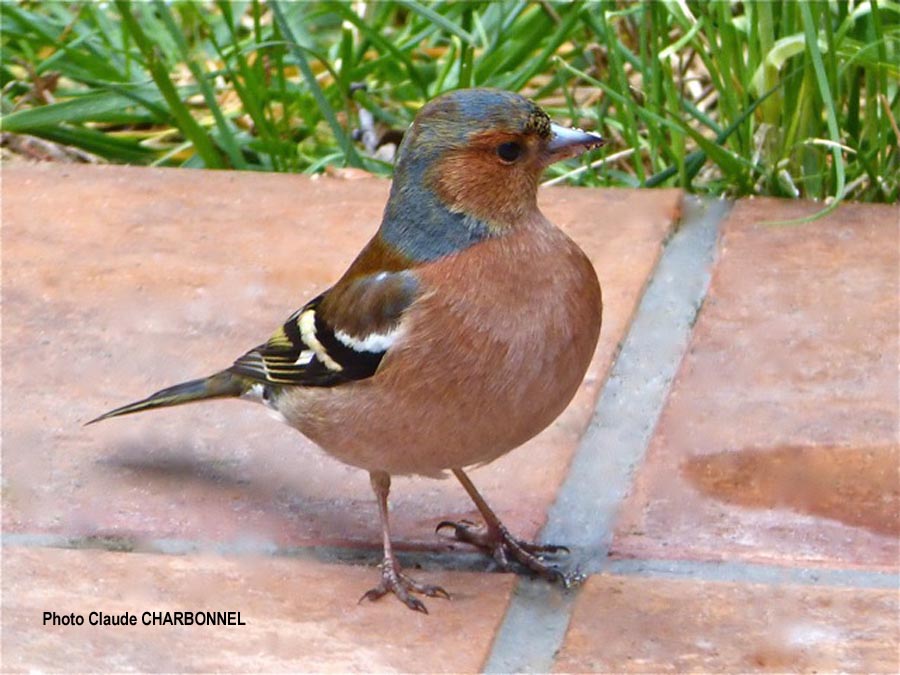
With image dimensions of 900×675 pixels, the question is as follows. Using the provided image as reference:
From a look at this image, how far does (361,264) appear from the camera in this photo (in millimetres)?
2826

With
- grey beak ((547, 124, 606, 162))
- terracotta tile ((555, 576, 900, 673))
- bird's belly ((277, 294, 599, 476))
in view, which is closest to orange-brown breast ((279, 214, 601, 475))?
bird's belly ((277, 294, 599, 476))

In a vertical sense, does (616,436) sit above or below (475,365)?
below

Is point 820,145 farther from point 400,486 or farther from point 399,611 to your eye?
point 399,611

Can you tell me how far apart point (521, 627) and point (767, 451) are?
652 mm

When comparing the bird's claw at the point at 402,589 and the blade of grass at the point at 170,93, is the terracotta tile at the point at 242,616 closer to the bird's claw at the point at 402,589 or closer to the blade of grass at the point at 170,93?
the bird's claw at the point at 402,589

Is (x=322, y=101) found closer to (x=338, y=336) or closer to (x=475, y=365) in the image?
(x=338, y=336)

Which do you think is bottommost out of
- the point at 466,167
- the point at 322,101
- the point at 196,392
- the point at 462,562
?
the point at 462,562

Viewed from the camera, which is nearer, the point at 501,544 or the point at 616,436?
the point at 501,544

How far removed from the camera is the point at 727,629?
2.28m

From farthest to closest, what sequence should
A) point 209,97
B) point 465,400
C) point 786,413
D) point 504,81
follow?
point 504,81 → point 209,97 → point 786,413 → point 465,400

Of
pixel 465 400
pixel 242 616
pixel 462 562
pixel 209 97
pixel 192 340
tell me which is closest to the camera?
pixel 242 616

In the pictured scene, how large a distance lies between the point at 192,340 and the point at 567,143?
97 centimetres

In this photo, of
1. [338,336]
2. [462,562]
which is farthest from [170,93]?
[462,562]

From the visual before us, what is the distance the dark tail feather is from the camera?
9.56ft
